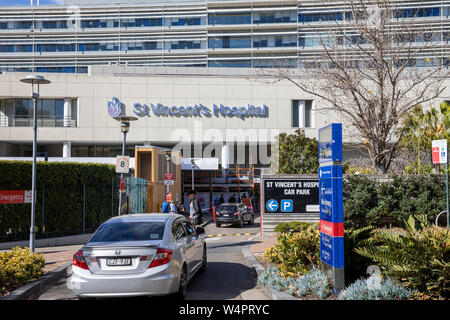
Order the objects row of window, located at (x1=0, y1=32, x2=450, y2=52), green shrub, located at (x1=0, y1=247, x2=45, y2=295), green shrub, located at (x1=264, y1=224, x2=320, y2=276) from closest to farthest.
→ green shrub, located at (x1=0, y1=247, x2=45, y2=295) → green shrub, located at (x1=264, y1=224, x2=320, y2=276) → row of window, located at (x1=0, y1=32, x2=450, y2=52)

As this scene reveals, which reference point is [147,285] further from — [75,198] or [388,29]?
[388,29]

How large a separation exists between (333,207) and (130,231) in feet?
11.7

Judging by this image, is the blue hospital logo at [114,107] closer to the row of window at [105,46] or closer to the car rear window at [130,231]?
the row of window at [105,46]

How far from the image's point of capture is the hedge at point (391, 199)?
16.5m

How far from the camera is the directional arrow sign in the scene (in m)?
18.0

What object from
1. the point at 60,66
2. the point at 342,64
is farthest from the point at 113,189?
the point at 60,66

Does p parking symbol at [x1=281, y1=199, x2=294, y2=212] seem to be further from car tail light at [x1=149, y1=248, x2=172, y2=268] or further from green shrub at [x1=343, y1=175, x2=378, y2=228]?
car tail light at [x1=149, y1=248, x2=172, y2=268]

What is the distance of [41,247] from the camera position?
1599cm

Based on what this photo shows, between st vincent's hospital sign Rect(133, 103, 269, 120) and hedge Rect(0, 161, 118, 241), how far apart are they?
79.6 feet

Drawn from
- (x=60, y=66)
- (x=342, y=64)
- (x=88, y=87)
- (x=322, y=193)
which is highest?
(x=60, y=66)

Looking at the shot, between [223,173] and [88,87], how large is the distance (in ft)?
52.6

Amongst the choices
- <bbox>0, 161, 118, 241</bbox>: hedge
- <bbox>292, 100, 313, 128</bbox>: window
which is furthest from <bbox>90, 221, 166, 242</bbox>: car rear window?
<bbox>292, 100, 313, 128</bbox>: window

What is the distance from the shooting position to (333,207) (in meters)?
7.25

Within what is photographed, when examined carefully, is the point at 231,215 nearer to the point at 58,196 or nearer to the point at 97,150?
the point at 58,196
